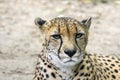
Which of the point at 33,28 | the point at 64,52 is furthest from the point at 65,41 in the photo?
the point at 33,28

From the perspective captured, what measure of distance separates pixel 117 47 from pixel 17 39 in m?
1.84

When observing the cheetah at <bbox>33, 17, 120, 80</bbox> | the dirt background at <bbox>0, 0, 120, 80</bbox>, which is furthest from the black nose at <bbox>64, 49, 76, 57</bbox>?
the dirt background at <bbox>0, 0, 120, 80</bbox>

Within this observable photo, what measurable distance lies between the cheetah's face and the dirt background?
224cm

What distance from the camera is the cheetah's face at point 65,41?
5387 mm

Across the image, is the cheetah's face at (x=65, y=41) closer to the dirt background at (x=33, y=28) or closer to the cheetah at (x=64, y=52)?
the cheetah at (x=64, y=52)

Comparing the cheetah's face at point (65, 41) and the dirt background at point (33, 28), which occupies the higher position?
the cheetah's face at point (65, 41)

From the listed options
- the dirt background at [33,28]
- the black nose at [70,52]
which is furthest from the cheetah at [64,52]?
the dirt background at [33,28]

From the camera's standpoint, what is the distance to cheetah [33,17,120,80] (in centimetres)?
544

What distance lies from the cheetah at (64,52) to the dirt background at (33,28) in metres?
1.94

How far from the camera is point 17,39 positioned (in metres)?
9.71

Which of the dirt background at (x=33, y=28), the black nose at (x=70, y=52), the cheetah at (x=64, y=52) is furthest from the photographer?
the dirt background at (x=33, y=28)

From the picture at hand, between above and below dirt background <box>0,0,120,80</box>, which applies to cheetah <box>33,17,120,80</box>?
above

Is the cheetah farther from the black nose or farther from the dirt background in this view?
the dirt background

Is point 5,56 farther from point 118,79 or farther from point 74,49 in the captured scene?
point 74,49
